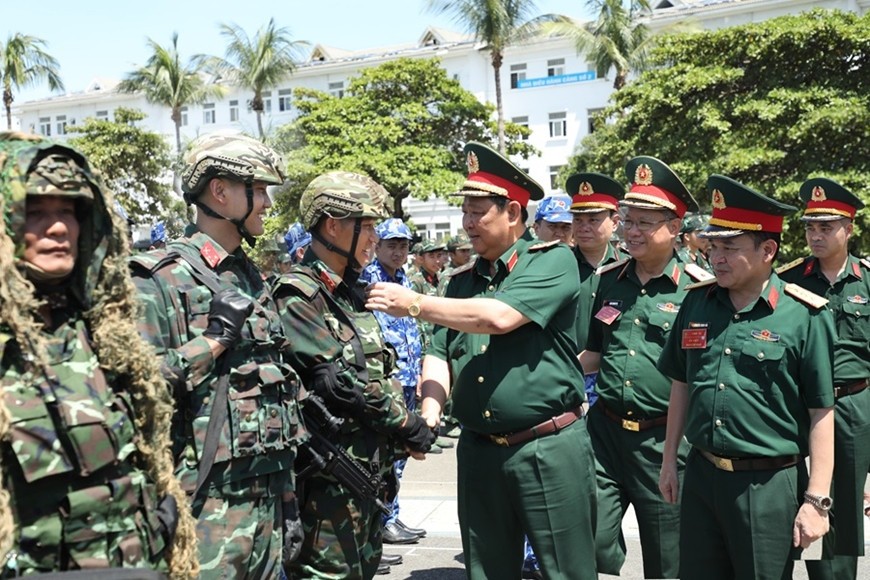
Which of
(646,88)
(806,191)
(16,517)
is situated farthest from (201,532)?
(646,88)

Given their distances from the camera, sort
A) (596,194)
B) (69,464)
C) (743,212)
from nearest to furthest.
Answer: (69,464) < (743,212) < (596,194)

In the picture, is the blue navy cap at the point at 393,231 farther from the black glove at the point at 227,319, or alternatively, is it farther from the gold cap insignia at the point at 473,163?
the black glove at the point at 227,319

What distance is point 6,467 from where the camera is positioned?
228 centimetres

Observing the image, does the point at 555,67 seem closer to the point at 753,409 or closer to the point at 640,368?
the point at 640,368

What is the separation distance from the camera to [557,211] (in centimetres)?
770

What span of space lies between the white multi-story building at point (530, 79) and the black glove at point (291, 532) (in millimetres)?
38573

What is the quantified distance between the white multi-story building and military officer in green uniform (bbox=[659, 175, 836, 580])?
123 ft

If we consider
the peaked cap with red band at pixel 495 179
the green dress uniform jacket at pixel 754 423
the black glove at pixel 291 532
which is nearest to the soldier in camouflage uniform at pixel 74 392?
the black glove at pixel 291 532

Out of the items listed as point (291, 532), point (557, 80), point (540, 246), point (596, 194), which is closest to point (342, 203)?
point (540, 246)

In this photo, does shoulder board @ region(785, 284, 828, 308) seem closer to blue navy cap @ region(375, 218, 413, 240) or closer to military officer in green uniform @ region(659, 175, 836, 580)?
military officer in green uniform @ region(659, 175, 836, 580)

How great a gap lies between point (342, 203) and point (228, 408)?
121cm

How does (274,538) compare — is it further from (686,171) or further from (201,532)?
(686,171)

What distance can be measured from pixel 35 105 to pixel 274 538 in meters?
66.1

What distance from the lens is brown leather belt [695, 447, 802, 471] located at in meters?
4.07
